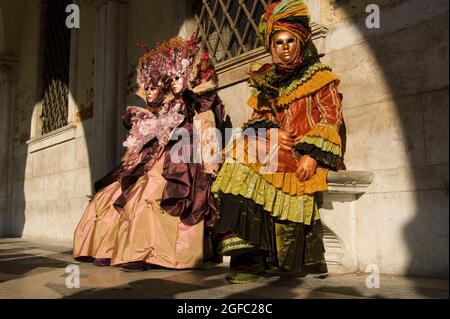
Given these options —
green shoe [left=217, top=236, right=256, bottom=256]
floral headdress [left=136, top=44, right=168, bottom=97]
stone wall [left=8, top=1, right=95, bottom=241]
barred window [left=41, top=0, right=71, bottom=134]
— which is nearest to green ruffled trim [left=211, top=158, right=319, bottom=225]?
green shoe [left=217, top=236, right=256, bottom=256]

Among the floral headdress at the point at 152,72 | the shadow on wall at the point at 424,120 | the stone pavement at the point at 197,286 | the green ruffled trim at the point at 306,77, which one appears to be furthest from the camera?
the floral headdress at the point at 152,72

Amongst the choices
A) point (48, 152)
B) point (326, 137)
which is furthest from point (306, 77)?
point (48, 152)

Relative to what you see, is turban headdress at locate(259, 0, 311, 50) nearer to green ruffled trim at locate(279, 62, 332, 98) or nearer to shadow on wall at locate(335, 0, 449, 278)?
green ruffled trim at locate(279, 62, 332, 98)

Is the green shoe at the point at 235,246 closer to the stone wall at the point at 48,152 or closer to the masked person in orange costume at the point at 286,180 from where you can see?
the masked person in orange costume at the point at 286,180

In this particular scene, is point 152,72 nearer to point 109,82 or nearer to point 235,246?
point 109,82

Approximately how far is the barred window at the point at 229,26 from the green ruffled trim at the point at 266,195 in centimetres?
222

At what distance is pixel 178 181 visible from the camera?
4270mm

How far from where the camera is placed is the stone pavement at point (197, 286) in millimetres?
2709

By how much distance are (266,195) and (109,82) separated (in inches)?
173

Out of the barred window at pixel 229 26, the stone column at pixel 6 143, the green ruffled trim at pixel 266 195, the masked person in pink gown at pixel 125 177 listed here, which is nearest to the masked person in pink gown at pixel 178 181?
the masked person in pink gown at pixel 125 177

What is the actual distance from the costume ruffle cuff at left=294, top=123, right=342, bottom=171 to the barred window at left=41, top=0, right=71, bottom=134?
666cm

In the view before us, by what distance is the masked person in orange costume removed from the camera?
3.14 m

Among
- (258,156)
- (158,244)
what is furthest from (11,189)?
(258,156)
